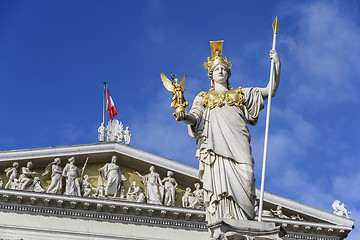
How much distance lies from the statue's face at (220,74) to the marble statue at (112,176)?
20.5m

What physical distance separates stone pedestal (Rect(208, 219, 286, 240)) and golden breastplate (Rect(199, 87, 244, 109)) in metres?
1.43

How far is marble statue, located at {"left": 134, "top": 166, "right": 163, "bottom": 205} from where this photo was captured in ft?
95.6

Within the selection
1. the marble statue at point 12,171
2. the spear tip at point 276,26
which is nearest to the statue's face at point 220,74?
the spear tip at point 276,26

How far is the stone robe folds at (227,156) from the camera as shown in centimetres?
799

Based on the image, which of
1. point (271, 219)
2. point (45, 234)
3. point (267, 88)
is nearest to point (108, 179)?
point (45, 234)

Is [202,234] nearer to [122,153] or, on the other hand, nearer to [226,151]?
[122,153]

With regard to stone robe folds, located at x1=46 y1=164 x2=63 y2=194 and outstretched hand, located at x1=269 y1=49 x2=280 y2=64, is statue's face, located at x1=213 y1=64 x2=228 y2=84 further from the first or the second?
stone robe folds, located at x1=46 y1=164 x2=63 y2=194

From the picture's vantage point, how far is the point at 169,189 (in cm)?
2955

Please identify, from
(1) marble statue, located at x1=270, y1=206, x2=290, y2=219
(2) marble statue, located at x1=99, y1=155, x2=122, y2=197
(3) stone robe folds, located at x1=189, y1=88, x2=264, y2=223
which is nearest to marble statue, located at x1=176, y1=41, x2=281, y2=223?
(3) stone robe folds, located at x1=189, y1=88, x2=264, y2=223

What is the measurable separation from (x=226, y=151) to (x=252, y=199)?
522mm

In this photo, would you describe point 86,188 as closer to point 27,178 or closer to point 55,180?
point 55,180

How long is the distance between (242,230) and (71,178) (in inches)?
858

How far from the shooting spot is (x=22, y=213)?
2808 centimetres

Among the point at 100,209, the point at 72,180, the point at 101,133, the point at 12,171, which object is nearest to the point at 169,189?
the point at 100,209
